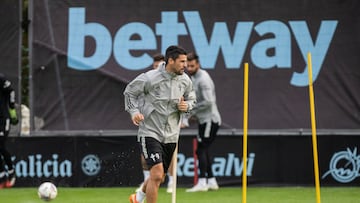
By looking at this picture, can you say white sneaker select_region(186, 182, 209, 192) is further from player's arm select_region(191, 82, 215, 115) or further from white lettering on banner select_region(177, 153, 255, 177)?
player's arm select_region(191, 82, 215, 115)

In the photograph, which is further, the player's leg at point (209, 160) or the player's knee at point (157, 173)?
the player's leg at point (209, 160)

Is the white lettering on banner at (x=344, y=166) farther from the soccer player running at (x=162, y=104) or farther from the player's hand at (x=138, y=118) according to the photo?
the player's hand at (x=138, y=118)

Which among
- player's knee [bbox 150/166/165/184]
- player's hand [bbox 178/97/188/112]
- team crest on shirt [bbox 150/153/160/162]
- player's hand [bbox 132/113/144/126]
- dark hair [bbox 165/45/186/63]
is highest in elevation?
dark hair [bbox 165/45/186/63]

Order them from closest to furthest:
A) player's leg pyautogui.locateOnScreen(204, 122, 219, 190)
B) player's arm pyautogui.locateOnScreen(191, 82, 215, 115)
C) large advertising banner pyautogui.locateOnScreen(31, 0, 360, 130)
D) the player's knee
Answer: the player's knee → player's arm pyautogui.locateOnScreen(191, 82, 215, 115) → player's leg pyautogui.locateOnScreen(204, 122, 219, 190) → large advertising banner pyautogui.locateOnScreen(31, 0, 360, 130)

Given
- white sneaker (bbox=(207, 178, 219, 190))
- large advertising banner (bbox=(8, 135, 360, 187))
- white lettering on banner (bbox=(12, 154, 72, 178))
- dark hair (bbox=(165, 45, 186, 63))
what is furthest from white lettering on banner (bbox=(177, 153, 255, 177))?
dark hair (bbox=(165, 45, 186, 63))

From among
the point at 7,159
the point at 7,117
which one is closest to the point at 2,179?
the point at 7,159

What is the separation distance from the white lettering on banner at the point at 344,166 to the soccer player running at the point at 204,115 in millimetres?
2182

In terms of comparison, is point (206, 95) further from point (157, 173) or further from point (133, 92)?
point (157, 173)

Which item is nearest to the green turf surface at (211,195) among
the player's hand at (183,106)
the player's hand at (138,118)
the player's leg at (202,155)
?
the player's leg at (202,155)

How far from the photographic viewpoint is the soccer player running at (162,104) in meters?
9.70

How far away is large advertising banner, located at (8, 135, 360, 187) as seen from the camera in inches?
582

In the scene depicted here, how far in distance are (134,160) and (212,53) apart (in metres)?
2.30

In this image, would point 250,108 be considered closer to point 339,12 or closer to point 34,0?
point 339,12

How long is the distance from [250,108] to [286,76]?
2.75ft
